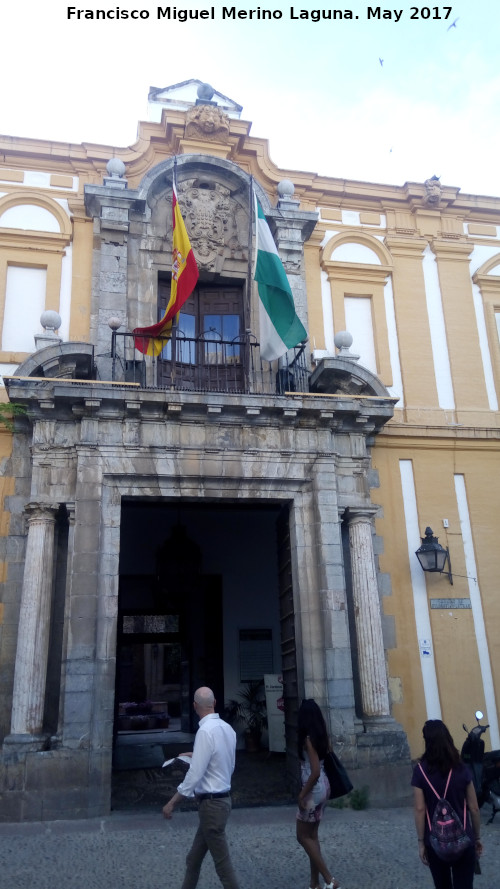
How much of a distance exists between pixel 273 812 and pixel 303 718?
10.2 feet

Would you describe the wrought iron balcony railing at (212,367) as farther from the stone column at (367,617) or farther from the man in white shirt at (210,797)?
the man in white shirt at (210,797)

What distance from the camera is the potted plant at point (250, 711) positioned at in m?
11.5

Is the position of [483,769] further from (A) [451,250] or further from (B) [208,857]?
(A) [451,250]

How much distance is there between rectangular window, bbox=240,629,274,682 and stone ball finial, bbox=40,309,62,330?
6280 millimetres

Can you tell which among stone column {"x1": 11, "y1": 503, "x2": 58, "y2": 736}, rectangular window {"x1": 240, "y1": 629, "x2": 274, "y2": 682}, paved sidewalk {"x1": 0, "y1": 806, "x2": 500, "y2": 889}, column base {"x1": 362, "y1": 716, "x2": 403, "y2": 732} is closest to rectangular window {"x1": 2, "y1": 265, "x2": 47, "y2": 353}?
stone column {"x1": 11, "y1": 503, "x2": 58, "y2": 736}


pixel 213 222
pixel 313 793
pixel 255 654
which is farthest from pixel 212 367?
pixel 313 793

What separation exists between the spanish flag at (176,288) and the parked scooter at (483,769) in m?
5.73

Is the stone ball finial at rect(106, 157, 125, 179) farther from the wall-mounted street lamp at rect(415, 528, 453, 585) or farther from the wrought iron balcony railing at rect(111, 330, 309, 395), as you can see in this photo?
the wall-mounted street lamp at rect(415, 528, 453, 585)

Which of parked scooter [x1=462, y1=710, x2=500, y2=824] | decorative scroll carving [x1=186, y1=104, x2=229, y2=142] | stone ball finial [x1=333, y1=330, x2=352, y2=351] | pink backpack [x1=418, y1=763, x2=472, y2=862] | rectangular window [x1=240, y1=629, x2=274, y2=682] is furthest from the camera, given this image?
rectangular window [x1=240, y1=629, x2=274, y2=682]

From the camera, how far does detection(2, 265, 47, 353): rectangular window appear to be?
30.3ft

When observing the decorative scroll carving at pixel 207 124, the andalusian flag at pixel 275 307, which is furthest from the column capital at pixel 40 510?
the decorative scroll carving at pixel 207 124

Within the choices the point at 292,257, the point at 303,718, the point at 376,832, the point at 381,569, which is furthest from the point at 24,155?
the point at 376,832

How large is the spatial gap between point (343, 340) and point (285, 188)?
257 centimetres

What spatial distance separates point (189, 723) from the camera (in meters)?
12.6
